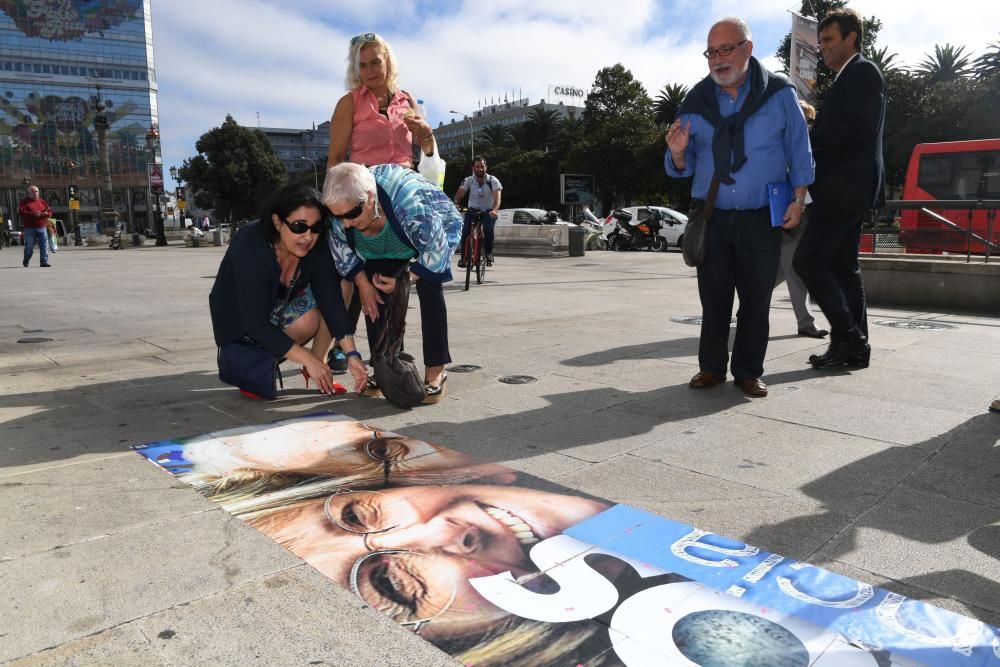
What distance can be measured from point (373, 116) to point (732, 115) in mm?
2008

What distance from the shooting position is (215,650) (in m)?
1.59

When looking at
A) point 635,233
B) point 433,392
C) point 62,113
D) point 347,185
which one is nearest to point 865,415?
point 433,392

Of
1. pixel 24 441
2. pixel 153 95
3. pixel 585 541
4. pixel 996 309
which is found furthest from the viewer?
pixel 153 95

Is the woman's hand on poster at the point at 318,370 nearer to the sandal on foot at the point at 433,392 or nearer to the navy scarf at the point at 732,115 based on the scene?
the sandal on foot at the point at 433,392

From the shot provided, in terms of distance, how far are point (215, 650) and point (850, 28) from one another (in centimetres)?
468

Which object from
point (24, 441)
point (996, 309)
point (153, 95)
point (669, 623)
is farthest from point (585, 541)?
point (153, 95)

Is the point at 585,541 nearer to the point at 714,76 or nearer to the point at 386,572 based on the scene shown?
the point at 386,572

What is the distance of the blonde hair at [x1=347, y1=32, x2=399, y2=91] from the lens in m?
4.16

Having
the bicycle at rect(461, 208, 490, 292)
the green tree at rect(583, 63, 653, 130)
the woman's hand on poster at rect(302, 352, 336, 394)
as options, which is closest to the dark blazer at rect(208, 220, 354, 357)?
the woman's hand on poster at rect(302, 352, 336, 394)

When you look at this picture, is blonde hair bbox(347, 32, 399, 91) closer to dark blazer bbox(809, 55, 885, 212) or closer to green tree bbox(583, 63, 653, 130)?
dark blazer bbox(809, 55, 885, 212)

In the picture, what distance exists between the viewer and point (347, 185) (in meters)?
3.22

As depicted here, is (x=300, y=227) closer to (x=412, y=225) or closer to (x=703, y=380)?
(x=412, y=225)

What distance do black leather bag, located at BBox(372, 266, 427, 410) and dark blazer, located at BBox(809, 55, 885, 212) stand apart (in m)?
2.62

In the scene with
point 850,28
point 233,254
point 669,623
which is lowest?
point 669,623
